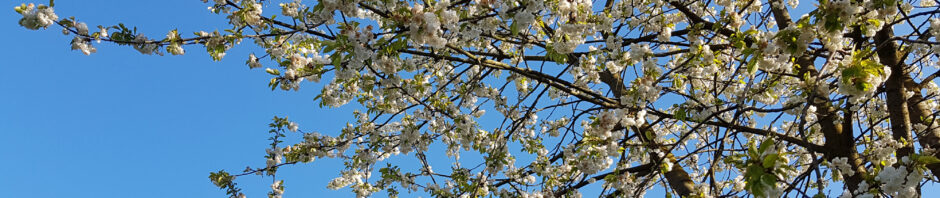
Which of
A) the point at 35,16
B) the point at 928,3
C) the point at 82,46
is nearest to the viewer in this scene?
the point at 35,16

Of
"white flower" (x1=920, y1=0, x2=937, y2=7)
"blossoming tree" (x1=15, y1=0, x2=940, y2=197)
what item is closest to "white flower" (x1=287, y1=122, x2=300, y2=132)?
"blossoming tree" (x1=15, y1=0, x2=940, y2=197)

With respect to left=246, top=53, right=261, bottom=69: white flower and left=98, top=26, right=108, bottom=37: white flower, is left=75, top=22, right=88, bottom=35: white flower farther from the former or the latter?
left=246, top=53, right=261, bottom=69: white flower

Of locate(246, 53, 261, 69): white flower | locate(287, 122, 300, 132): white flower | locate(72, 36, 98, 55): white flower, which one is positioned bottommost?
locate(72, 36, 98, 55): white flower

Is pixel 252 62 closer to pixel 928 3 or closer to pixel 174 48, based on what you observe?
pixel 174 48

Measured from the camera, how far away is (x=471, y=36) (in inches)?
142

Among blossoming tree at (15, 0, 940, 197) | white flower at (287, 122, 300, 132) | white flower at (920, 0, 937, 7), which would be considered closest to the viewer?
blossoming tree at (15, 0, 940, 197)

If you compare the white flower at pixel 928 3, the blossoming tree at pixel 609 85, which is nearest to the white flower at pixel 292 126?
the blossoming tree at pixel 609 85

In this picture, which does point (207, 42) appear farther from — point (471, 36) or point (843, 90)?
point (843, 90)

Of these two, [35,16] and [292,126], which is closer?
[35,16]

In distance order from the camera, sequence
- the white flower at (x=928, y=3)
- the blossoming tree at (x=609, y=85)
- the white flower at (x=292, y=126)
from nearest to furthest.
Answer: the blossoming tree at (x=609, y=85)
the white flower at (x=292, y=126)
the white flower at (x=928, y=3)

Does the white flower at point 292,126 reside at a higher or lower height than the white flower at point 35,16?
higher

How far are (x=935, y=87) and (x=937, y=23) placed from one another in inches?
102

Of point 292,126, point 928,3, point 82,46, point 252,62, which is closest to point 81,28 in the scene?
point 82,46

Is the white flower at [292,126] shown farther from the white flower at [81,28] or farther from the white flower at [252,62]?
the white flower at [81,28]
